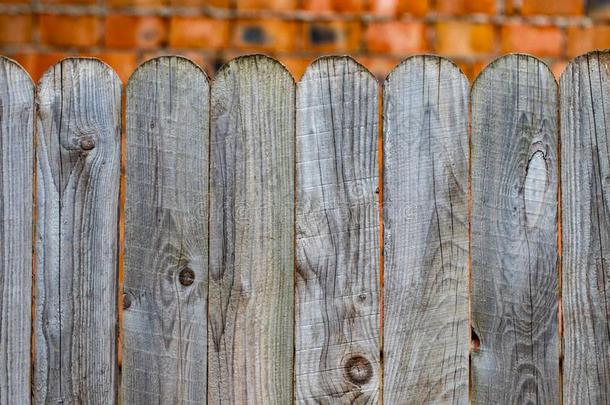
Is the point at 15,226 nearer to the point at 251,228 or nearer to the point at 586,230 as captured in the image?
the point at 251,228

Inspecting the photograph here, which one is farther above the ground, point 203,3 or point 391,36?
point 203,3

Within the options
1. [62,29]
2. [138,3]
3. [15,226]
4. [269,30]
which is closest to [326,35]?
[269,30]

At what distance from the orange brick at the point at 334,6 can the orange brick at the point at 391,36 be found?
9 centimetres

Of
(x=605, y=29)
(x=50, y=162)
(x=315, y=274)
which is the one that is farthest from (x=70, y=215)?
(x=605, y=29)

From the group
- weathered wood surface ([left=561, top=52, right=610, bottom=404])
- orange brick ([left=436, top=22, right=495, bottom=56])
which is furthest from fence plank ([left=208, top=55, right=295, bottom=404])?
orange brick ([left=436, top=22, right=495, bottom=56])

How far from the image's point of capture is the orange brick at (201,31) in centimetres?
377

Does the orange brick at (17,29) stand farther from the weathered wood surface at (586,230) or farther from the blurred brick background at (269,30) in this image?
the weathered wood surface at (586,230)

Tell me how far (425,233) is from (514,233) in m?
0.21

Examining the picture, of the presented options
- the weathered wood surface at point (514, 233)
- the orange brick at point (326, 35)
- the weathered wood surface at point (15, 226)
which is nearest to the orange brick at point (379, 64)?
the orange brick at point (326, 35)

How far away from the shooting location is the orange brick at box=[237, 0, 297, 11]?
3.77 meters

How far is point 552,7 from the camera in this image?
3.87 meters

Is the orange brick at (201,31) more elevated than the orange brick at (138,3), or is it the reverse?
the orange brick at (138,3)

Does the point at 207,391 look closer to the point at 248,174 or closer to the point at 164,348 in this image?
the point at 164,348

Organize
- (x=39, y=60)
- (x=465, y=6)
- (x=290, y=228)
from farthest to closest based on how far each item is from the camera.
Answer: (x=465, y=6) < (x=39, y=60) < (x=290, y=228)
